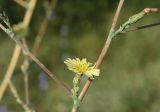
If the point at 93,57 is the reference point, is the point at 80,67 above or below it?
below

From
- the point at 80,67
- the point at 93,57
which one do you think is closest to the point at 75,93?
the point at 80,67

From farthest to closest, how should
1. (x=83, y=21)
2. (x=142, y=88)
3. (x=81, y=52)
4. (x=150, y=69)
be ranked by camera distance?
(x=83, y=21)
(x=81, y=52)
(x=150, y=69)
(x=142, y=88)

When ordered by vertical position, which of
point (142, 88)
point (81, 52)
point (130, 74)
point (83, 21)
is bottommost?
point (142, 88)

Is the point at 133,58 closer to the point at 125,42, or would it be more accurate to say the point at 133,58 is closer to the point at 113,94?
the point at 125,42

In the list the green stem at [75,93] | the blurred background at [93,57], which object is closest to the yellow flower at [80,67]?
the green stem at [75,93]

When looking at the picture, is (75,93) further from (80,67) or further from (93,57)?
(93,57)

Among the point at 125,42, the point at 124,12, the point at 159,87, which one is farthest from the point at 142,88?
the point at 124,12

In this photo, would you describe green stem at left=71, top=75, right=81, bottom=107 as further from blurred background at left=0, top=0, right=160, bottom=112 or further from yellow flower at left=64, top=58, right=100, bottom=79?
blurred background at left=0, top=0, right=160, bottom=112

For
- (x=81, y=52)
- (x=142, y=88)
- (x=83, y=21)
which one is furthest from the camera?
(x=83, y=21)
